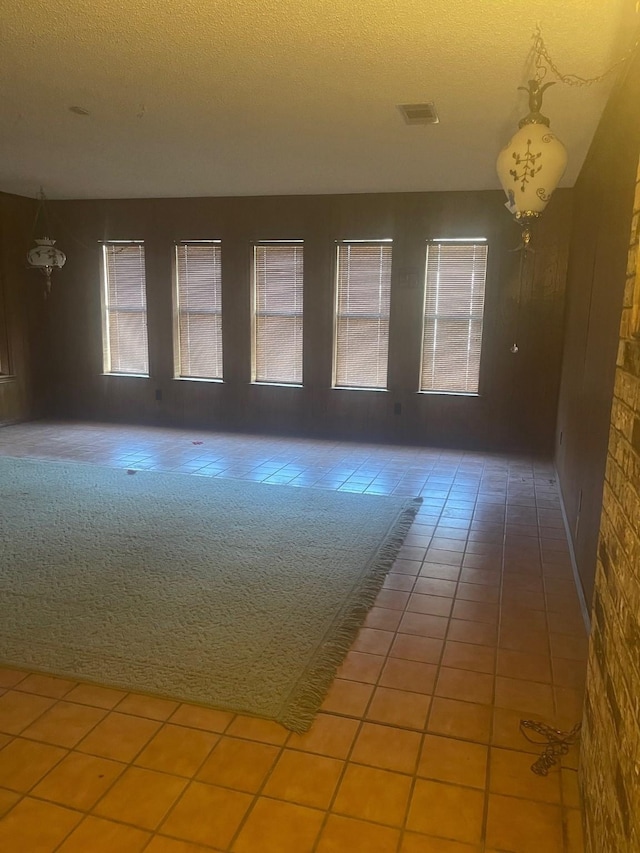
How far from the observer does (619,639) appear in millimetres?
1336

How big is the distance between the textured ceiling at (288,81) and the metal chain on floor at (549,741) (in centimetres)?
249

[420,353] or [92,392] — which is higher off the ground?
[420,353]

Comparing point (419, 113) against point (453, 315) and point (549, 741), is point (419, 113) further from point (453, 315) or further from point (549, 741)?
point (549, 741)

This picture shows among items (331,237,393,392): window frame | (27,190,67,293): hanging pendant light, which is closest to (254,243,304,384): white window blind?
(331,237,393,392): window frame

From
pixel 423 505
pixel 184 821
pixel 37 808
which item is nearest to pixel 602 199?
pixel 423 505

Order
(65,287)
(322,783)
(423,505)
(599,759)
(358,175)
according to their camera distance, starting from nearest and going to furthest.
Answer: (599,759) → (322,783) → (423,505) → (358,175) → (65,287)

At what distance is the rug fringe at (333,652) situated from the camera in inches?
80.0

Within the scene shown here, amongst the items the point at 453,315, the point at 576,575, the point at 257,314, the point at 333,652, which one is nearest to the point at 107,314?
the point at 257,314

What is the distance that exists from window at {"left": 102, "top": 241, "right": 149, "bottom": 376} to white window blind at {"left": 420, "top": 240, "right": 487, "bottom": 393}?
306cm

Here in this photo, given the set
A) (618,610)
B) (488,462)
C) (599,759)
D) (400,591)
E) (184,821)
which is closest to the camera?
(618,610)

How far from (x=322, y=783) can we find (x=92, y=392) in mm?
5984

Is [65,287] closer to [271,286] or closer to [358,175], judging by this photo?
[271,286]

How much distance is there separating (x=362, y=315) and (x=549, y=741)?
15.2 ft

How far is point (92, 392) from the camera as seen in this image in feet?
22.8
